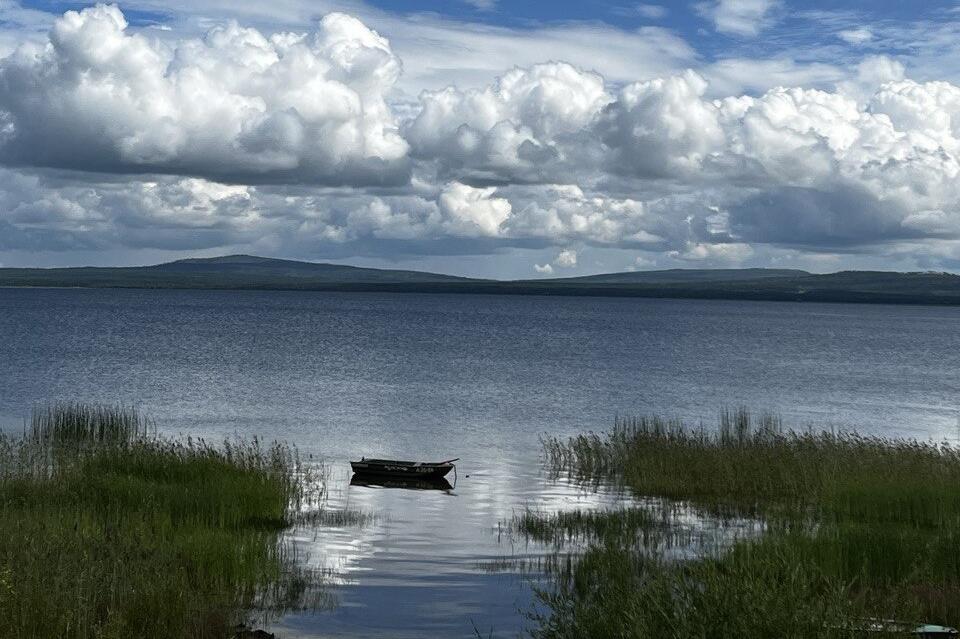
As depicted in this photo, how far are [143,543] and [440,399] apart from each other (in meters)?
47.5

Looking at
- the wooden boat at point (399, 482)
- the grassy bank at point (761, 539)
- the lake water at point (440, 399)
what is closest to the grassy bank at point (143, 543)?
the lake water at point (440, 399)

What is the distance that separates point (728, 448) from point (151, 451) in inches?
745

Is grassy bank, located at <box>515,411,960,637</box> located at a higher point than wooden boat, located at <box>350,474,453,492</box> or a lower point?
higher

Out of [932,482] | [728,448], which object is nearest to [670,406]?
[728,448]

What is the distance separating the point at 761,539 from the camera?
21.5 meters

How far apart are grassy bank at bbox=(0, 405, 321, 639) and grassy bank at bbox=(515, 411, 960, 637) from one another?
5.51 m

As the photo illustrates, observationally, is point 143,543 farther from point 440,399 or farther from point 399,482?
point 440,399

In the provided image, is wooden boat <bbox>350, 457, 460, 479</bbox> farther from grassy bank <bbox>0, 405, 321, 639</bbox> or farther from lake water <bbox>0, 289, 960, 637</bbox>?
grassy bank <bbox>0, 405, 321, 639</bbox>

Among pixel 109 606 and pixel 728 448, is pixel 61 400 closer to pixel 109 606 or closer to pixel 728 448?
pixel 728 448

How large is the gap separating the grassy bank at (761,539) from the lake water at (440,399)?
7.50ft

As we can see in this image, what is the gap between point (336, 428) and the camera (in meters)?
51.6

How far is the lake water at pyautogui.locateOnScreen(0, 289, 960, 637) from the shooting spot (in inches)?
895

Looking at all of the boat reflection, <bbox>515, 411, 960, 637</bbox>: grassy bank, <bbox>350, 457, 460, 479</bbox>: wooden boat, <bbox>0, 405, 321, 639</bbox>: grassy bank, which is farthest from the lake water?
<bbox>515, 411, 960, 637</bbox>: grassy bank

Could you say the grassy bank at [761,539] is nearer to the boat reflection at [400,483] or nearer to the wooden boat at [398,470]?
the boat reflection at [400,483]
